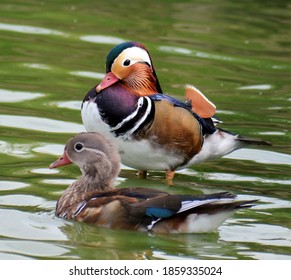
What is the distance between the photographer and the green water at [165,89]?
7.13 m

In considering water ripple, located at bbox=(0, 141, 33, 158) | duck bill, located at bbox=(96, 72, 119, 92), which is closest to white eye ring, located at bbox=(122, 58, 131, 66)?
duck bill, located at bbox=(96, 72, 119, 92)

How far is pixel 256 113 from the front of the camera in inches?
438

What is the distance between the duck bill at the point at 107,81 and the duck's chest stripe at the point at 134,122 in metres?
0.30

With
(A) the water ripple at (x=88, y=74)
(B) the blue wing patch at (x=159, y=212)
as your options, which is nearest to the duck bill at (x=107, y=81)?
(B) the blue wing patch at (x=159, y=212)

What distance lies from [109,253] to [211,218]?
789 mm

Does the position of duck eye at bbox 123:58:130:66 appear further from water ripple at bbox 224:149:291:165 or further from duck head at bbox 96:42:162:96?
water ripple at bbox 224:149:291:165

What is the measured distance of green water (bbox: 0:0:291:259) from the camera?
7129 millimetres

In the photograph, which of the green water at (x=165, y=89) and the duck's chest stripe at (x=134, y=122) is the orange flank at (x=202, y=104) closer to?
the green water at (x=165, y=89)

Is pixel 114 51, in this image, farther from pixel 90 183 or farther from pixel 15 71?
pixel 15 71

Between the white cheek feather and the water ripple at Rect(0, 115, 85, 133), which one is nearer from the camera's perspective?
the white cheek feather

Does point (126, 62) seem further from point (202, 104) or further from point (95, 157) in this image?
point (95, 157)

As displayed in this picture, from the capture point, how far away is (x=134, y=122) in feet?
28.1

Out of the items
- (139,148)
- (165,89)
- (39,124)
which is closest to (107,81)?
(139,148)

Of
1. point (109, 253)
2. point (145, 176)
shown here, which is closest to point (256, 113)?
point (145, 176)
